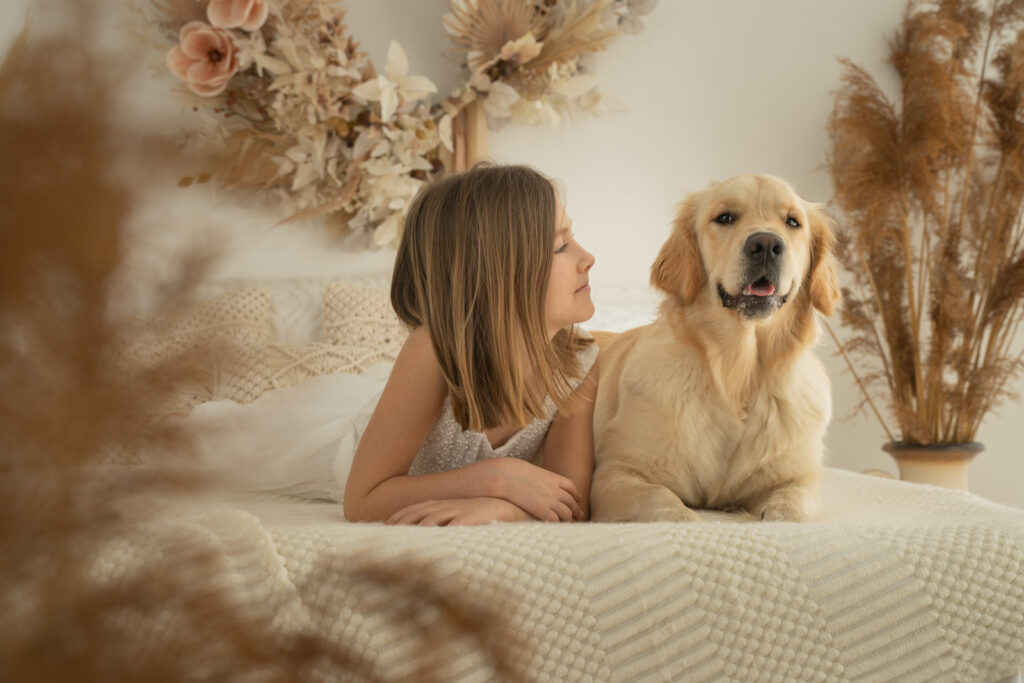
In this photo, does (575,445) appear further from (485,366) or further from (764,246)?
(764,246)

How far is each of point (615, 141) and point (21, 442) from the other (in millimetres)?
3391

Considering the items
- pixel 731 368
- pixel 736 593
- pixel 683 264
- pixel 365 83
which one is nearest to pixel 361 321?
pixel 365 83

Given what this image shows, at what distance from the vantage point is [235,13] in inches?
106

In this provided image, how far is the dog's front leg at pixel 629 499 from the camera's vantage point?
51.9 inches

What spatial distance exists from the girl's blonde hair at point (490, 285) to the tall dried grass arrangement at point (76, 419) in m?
1.19

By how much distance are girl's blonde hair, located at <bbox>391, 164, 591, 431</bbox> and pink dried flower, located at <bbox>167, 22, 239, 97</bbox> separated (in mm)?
1599

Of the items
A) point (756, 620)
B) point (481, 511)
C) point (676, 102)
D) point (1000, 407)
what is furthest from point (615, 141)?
Result: point (756, 620)

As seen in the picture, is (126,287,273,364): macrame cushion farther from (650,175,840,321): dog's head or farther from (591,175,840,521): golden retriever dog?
(650,175,840,321): dog's head

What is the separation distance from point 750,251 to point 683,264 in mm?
189

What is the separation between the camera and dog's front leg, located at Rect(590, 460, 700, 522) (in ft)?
4.32

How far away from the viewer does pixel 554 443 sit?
1.61m

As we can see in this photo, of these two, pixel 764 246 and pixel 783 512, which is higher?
pixel 764 246

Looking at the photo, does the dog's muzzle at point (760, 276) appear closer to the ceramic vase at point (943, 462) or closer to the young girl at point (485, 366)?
the young girl at point (485, 366)

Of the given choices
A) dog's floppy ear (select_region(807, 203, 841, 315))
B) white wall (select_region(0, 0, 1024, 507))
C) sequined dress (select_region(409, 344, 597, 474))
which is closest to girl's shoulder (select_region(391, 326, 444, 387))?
sequined dress (select_region(409, 344, 597, 474))
